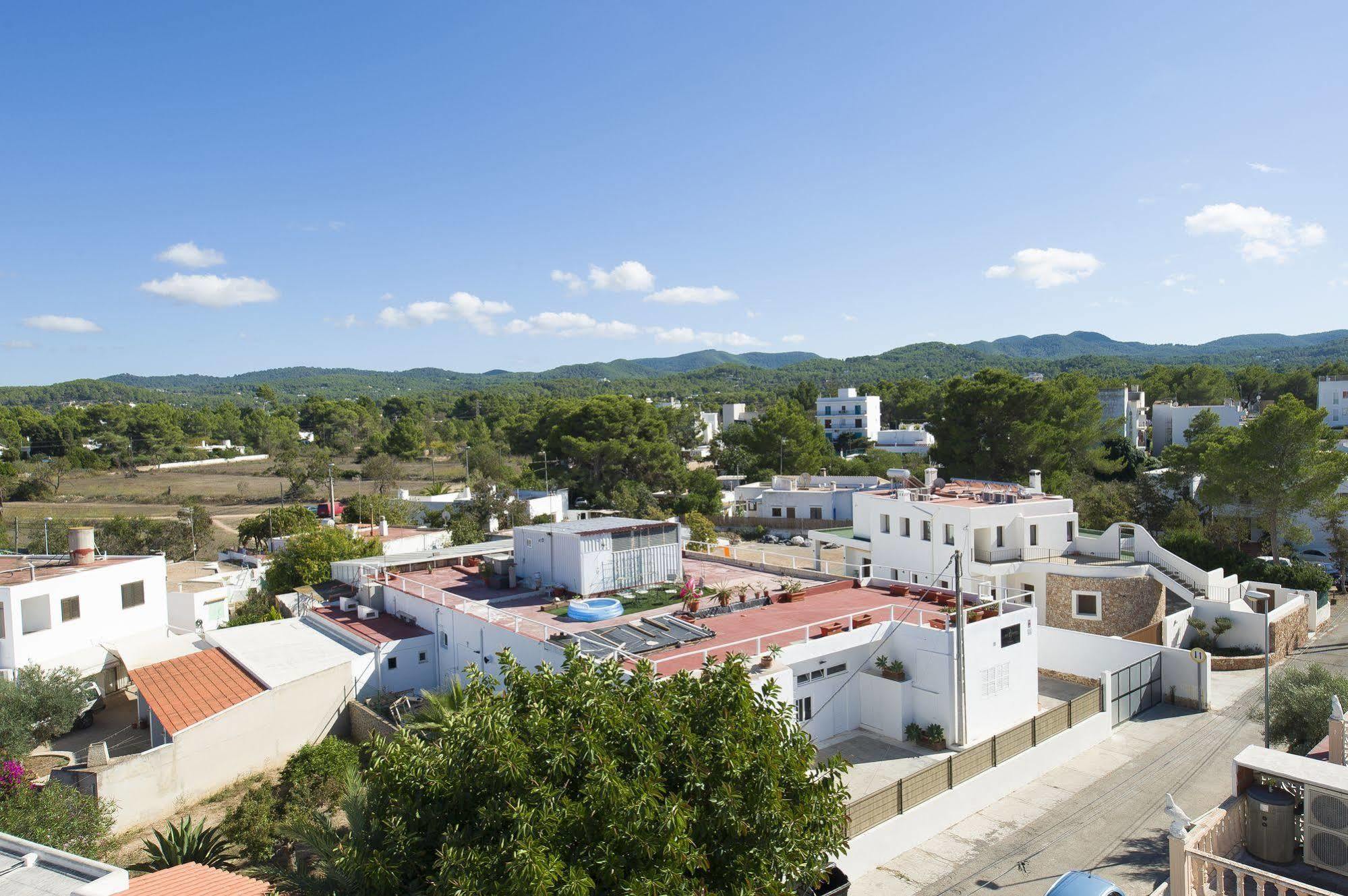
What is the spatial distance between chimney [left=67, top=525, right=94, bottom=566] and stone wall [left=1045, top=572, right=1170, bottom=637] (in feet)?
97.0

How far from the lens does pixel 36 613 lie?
21.7 metres

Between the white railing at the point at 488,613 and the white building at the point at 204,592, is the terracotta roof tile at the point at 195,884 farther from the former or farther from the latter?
the white building at the point at 204,592

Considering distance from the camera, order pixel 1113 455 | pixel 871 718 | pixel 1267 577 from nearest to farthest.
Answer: pixel 871 718, pixel 1267 577, pixel 1113 455

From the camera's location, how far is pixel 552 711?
827 cm

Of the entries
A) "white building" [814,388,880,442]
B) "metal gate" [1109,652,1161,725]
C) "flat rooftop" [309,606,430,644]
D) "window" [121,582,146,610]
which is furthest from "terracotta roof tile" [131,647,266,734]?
"white building" [814,388,880,442]

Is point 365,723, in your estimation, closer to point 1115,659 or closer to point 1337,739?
point 1337,739

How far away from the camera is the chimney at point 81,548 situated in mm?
24047

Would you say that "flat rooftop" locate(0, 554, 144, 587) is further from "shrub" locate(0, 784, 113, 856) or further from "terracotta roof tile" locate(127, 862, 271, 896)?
"terracotta roof tile" locate(127, 862, 271, 896)

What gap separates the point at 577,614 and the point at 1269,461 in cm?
3124

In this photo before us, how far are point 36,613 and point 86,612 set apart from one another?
1307 mm

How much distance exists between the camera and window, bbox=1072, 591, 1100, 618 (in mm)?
25734

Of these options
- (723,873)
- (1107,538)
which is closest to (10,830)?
(723,873)

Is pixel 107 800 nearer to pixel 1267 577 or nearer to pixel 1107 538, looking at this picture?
pixel 1107 538

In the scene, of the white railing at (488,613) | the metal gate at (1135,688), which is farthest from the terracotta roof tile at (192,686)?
the metal gate at (1135,688)
